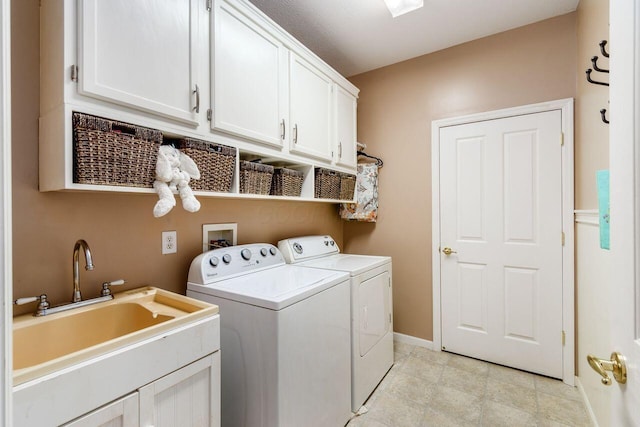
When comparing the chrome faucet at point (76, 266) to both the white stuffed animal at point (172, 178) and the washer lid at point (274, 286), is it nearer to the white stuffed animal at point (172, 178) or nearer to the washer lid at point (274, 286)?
the white stuffed animal at point (172, 178)

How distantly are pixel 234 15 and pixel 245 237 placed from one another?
1.33 meters

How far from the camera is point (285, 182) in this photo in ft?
6.56

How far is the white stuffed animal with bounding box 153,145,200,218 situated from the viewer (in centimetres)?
122

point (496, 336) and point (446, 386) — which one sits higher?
point (496, 336)

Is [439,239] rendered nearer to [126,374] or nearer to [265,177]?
[265,177]

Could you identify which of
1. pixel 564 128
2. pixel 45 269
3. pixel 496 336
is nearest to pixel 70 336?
pixel 45 269

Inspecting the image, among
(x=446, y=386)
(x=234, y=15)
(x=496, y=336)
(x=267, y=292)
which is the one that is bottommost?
(x=446, y=386)

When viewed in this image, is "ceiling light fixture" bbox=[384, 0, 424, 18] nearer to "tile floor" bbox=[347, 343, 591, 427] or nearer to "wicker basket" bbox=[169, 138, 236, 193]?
"wicker basket" bbox=[169, 138, 236, 193]

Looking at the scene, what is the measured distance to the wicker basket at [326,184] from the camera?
2.28 metres

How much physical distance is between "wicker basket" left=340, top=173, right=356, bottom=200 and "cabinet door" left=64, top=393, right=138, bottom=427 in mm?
2009

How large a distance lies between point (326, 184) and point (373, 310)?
40.0 inches

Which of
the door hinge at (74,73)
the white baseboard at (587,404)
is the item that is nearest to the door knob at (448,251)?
the white baseboard at (587,404)

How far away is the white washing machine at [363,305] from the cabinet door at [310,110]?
2.42 ft

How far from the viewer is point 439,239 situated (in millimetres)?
2670
